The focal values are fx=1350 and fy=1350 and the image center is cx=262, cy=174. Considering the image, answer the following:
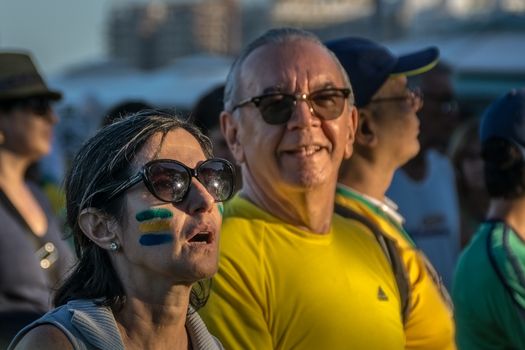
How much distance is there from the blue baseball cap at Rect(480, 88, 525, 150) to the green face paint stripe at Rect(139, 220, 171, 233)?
197 cm

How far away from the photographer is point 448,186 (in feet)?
22.1

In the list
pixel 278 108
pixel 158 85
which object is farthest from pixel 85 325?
pixel 158 85

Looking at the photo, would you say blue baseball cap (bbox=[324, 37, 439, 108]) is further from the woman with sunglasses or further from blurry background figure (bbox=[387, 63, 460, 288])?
blurry background figure (bbox=[387, 63, 460, 288])

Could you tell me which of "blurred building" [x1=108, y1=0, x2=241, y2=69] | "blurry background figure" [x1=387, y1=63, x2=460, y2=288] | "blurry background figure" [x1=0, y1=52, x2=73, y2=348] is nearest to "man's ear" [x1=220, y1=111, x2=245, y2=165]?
"blurry background figure" [x1=0, y1=52, x2=73, y2=348]

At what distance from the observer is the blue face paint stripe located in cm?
301

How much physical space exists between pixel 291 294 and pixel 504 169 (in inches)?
53.5

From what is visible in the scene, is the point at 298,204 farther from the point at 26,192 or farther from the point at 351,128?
the point at 26,192

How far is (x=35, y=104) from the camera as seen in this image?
18.9 feet

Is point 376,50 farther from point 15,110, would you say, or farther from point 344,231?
point 15,110

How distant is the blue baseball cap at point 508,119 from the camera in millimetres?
4641

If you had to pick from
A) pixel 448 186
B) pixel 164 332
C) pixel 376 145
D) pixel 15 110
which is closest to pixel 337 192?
pixel 376 145

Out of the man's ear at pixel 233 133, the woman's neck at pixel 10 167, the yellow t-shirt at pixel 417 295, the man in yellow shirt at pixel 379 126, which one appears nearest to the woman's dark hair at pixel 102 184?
the man's ear at pixel 233 133

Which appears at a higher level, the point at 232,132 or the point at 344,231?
the point at 232,132

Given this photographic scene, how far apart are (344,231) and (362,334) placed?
1.40 ft
